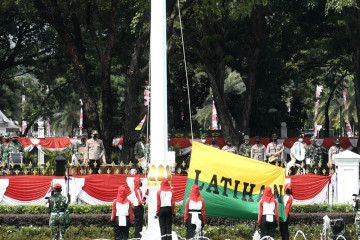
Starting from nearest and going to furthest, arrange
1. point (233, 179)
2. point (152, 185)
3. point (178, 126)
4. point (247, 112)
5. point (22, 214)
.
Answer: point (152, 185) → point (233, 179) → point (22, 214) → point (247, 112) → point (178, 126)

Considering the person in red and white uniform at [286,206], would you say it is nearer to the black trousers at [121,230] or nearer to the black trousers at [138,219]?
the black trousers at [138,219]

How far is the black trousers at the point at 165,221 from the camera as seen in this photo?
17.3 metres

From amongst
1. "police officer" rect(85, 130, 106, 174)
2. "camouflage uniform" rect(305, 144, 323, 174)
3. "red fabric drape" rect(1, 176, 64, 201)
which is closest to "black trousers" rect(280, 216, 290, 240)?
"red fabric drape" rect(1, 176, 64, 201)

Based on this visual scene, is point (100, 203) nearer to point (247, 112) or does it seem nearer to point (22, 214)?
point (22, 214)

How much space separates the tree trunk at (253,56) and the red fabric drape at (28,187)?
17.9 metres

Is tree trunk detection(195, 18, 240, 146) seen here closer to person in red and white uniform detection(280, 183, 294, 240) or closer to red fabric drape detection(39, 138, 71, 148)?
red fabric drape detection(39, 138, 71, 148)

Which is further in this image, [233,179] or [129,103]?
[129,103]

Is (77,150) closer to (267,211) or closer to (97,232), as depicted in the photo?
(97,232)

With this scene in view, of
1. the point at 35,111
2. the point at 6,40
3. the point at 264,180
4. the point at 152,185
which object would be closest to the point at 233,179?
the point at 264,180

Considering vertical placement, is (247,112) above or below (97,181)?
above

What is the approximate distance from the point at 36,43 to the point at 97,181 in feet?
80.1

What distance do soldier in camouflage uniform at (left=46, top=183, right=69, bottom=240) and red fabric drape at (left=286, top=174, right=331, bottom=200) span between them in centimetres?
742

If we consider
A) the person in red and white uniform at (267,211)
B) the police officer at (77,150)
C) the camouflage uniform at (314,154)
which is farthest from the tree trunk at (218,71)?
the person in red and white uniform at (267,211)

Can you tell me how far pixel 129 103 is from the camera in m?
29.5
